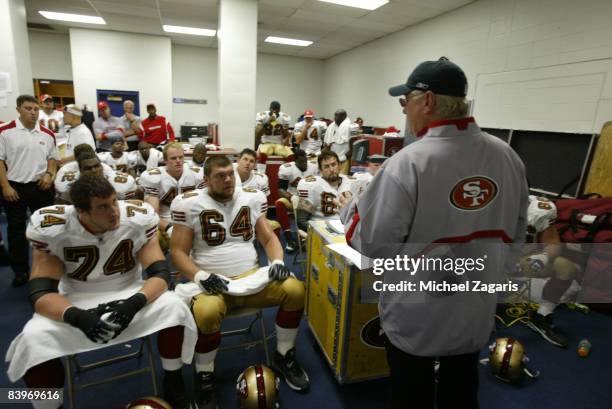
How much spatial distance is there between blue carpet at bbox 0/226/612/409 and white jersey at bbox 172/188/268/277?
2.27 ft

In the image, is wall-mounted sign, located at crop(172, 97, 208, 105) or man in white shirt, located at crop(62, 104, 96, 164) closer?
man in white shirt, located at crop(62, 104, 96, 164)

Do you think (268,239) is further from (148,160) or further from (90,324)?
(148,160)

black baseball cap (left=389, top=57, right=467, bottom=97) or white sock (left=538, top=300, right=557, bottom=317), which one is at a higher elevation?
black baseball cap (left=389, top=57, right=467, bottom=97)

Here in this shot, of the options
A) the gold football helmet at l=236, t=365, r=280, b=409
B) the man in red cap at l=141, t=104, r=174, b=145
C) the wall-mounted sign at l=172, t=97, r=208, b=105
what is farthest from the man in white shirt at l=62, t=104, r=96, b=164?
the wall-mounted sign at l=172, t=97, r=208, b=105

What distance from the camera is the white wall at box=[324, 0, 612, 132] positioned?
3.99 meters

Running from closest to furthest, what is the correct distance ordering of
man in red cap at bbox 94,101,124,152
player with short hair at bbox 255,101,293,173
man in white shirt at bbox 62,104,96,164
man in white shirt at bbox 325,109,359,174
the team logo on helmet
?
the team logo on helmet, man in white shirt at bbox 62,104,96,164, player with short hair at bbox 255,101,293,173, man in red cap at bbox 94,101,124,152, man in white shirt at bbox 325,109,359,174

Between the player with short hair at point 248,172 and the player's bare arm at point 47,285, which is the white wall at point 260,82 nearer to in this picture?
the player with short hair at point 248,172

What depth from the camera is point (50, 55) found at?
9359 mm

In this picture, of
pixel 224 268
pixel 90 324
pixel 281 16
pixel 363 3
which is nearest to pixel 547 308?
pixel 224 268

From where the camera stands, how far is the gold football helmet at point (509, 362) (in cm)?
217

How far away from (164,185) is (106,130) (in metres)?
4.14

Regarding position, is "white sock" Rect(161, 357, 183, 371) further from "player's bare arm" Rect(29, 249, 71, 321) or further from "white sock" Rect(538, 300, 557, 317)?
"white sock" Rect(538, 300, 557, 317)

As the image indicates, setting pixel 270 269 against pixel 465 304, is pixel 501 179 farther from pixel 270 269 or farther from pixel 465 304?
pixel 270 269

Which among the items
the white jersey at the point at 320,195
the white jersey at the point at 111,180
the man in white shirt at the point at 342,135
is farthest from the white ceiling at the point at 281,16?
the white jersey at the point at 111,180
